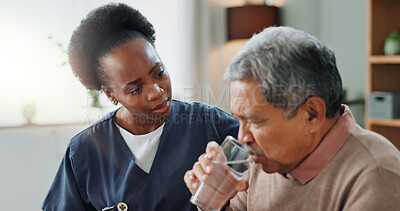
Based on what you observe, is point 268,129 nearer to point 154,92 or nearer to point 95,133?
point 154,92

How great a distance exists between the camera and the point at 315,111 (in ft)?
3.42

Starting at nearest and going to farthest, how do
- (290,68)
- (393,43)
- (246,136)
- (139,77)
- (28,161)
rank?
(290,68)
(246,136)
(139,77)
(393,43)
(28,161)

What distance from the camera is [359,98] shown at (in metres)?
3.65

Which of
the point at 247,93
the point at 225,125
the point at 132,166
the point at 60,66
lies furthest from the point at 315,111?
the point at 60,66

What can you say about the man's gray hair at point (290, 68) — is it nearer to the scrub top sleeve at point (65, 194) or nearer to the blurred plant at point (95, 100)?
the scrub top sleeve at point (65, 194)

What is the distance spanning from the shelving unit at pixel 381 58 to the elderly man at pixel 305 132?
215 cm

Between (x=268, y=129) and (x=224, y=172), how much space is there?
0.15m

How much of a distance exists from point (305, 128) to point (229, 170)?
21 centimetres

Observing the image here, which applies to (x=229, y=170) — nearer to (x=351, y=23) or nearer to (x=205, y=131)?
(x=205, y=131)

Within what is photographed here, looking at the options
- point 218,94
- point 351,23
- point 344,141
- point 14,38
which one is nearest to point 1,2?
point 14,38

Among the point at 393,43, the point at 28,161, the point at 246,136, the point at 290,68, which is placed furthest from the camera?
the point at 28,161

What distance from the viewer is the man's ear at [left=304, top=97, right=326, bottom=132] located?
1019mm

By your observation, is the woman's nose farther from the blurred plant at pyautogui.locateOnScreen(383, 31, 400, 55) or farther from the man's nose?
the blurred plant at pyautogui.locateOnScreen(383, 31, 400, 55)

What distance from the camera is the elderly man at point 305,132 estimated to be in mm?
972
